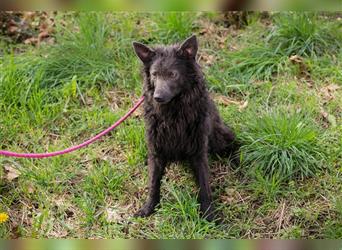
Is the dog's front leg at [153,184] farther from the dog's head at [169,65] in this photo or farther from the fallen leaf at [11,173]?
the fallen leaf at [11,173]

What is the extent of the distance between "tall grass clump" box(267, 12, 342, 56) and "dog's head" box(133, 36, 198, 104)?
6.42 feet

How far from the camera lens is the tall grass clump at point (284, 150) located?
170 inches

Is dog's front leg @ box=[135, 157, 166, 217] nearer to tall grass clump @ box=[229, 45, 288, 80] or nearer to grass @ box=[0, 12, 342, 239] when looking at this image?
grass @ box=[0, 12, 342, 239]

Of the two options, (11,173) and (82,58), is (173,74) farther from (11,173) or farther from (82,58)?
(82,58)

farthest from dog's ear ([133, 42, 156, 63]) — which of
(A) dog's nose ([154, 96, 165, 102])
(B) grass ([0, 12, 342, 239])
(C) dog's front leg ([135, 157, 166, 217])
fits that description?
(B) grass ([0, 12, 342, 239])

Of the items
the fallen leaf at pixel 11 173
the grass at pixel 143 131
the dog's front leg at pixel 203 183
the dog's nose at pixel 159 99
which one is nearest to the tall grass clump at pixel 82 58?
the grass at pixel 143 131

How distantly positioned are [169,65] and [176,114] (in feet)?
1.34

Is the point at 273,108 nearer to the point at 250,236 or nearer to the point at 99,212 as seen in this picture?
the point at 250,236

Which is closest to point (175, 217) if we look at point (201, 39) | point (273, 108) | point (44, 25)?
point (273, 108)

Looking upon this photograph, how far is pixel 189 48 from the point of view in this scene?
378 cm

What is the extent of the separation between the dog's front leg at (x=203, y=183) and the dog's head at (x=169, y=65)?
620 mm

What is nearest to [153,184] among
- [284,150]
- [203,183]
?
[203,183]

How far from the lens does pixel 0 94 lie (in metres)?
5.07

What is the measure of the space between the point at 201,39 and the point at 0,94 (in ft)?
7.20
